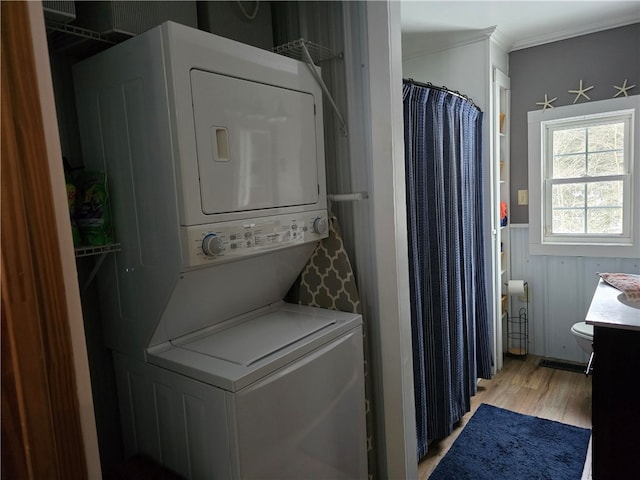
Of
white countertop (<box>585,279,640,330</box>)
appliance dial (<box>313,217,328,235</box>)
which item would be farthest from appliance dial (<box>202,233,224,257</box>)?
white countertop (<box>585,279,640,330</box>)

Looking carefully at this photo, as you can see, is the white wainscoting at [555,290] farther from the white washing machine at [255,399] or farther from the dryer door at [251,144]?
the dryer door at [251,144]

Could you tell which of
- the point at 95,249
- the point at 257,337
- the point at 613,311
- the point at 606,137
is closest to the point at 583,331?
the point at 613,311

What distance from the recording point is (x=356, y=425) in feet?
5.31

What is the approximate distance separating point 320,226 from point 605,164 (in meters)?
2.62

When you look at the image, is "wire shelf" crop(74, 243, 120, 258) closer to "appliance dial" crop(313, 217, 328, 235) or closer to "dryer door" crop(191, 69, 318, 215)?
"dryer door" crop(191, 69, 318, 215)

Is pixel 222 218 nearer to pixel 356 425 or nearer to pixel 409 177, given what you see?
Result: pixel 356 425

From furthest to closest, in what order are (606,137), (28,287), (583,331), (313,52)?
(606,137) → (583,331) → (313,52) → (28,287)

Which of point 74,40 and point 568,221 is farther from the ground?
point 74,40

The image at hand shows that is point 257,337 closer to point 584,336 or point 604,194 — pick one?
point 584,336

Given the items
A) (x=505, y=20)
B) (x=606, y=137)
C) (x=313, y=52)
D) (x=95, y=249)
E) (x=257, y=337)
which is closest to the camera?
(x=95, y=249)

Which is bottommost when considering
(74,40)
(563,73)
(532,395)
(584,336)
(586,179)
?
(532,395)

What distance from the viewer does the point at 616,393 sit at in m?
1.84

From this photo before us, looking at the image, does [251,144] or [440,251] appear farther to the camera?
[440,251]

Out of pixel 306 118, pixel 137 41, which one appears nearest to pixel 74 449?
pixel 137 41
